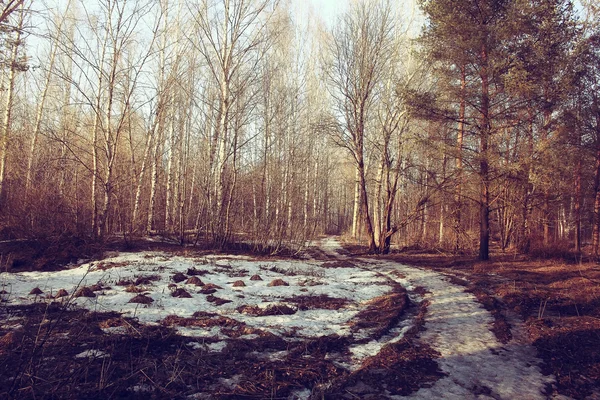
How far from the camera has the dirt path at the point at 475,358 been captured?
322cm

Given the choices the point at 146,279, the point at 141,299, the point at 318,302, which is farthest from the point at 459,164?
the point at 141,299

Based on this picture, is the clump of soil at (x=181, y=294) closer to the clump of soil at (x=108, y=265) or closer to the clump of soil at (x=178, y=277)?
the clump of soil at (x=178, y=277)

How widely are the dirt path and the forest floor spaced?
2 centimetres

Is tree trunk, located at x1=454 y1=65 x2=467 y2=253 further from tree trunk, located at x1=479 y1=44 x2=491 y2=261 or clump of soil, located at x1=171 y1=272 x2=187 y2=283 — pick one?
clump of soil, located at x1=171 y1=272 x2=187 y2=283

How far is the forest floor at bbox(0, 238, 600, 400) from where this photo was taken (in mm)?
3057

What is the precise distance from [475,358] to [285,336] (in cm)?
214

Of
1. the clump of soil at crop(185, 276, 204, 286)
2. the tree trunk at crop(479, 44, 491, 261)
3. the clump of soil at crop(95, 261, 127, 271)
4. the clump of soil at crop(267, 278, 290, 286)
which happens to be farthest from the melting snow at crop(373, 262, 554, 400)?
the clump of soil at crop(95, 261, 127, 271)

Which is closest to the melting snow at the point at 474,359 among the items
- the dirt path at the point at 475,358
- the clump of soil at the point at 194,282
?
the dirt path at the point at 475,358

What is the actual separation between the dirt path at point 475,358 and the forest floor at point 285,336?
0.06 feet

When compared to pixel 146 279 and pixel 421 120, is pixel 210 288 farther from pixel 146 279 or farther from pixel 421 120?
pixel 421 120

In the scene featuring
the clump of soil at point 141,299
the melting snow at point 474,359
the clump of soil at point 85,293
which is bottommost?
the melting snow at point 474,359

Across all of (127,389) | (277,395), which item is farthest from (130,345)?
(277,395)

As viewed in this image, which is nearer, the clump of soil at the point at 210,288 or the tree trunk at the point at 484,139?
the clump of soil at the point at 210,288

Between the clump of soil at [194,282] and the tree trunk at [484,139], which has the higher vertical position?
the tree trunk at [484,139]
